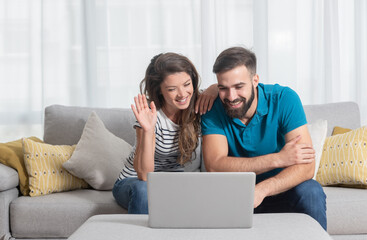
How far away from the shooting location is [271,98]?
7.29ft

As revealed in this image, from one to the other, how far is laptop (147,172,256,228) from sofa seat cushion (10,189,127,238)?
902 mm

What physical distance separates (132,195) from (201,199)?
2.38ft

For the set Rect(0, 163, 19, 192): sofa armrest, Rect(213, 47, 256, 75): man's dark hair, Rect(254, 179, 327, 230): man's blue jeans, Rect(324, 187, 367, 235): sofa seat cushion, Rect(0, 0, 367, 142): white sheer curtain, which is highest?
Rect(0, 0, 367, 142): white sheer curtain

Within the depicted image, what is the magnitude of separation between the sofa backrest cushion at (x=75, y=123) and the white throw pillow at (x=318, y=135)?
108cm

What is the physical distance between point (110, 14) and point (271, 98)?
6.31 feet

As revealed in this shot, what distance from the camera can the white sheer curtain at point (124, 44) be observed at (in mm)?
3662

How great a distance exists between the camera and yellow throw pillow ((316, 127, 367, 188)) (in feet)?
8.28

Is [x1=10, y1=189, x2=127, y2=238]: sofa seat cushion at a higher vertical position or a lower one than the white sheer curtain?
lower

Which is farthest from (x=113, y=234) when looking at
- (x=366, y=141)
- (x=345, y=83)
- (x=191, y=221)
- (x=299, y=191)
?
(x=345, y=83)

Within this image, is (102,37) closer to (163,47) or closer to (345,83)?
(163,47)

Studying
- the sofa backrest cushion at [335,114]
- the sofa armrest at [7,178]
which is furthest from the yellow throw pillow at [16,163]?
the sofa backrest cushion at [335,114]

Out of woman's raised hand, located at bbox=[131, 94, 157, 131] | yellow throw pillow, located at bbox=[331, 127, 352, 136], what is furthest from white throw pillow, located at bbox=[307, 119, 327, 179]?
woman's raised hand, located at bbox=[131, 94, 157, 131]

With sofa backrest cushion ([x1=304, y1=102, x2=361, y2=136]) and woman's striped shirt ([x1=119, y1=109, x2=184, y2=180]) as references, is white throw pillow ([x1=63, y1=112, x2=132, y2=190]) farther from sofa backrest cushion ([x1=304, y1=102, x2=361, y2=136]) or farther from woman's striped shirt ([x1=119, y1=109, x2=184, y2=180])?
sofa backrest cushion ([x1=304, y1=102, x2=361, y2=136])

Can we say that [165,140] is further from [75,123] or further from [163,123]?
[75,123]
